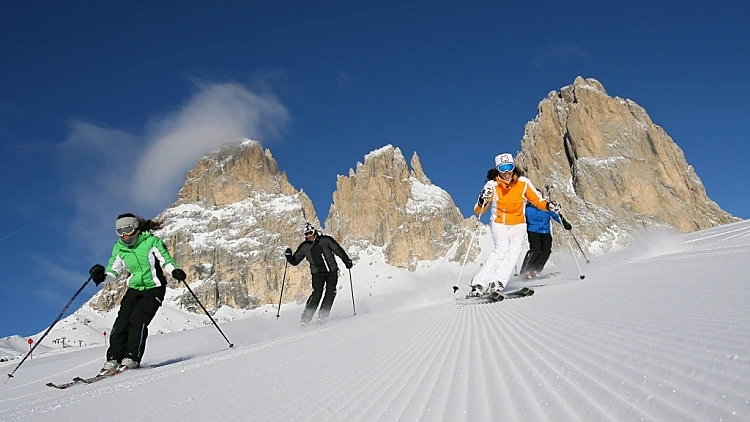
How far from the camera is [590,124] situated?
125562 millimetres

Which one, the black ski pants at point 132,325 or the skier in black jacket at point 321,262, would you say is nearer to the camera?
the black ski pants at point 132,325

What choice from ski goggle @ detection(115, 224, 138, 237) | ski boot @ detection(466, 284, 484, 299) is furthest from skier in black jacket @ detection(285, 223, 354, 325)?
ski goggle @ detection(115, 224, 138, 237)

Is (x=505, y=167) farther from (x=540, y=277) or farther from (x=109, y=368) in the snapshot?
(x=109, y=368)

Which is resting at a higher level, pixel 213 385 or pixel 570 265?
pixel 570 265

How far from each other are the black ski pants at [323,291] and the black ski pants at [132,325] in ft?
11.2

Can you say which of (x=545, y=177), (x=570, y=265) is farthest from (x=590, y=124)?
(x=570, y=265)

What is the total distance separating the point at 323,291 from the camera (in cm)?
963

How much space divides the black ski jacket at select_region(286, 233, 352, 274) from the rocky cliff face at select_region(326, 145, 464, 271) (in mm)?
146314

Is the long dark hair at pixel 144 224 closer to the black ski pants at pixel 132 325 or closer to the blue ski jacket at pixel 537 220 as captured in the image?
the black ski pants at pixel 132 325

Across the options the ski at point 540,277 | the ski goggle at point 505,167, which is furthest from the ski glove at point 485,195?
the ski at point 540,277

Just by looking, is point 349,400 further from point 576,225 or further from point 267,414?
point 576,225

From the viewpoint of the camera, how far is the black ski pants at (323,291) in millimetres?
9156

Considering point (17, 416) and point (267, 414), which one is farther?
point (17, 416)

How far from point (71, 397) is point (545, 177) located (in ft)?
434
